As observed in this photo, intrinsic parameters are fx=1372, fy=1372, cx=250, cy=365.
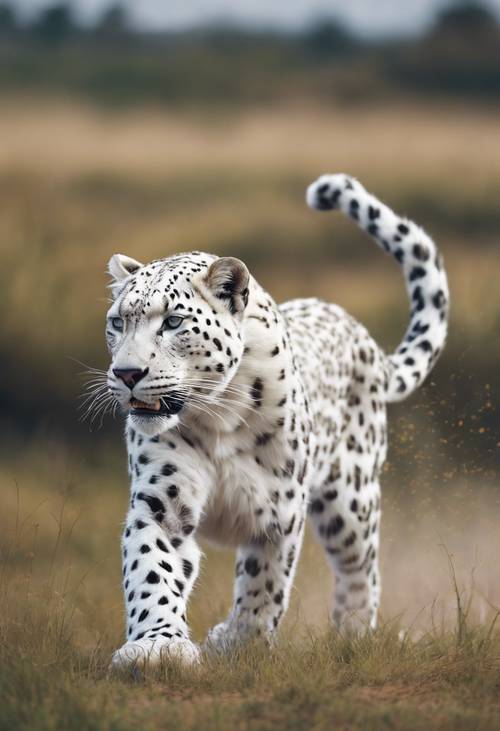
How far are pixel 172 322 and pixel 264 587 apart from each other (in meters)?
1.52

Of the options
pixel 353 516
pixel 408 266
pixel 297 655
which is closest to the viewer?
pixel 297 655

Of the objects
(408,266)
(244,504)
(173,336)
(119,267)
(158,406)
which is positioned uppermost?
(408,266)

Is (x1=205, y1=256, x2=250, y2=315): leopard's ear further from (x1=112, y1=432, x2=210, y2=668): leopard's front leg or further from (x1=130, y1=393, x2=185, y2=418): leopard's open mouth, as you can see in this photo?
(x1=112, y1=432, x2=210, y2=668): leopard's front leg

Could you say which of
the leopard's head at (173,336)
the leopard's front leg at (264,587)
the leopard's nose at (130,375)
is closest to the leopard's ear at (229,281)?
the leopard's head at (173,336)

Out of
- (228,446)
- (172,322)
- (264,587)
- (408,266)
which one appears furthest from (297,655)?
(408,266)

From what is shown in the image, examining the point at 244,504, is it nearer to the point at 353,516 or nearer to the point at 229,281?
the point at 229,281

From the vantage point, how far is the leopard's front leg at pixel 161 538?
600 cm

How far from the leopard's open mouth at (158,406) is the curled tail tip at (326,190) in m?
2.52

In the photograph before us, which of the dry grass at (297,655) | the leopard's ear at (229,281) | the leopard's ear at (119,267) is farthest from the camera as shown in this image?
the leopard's ear at (119,267)

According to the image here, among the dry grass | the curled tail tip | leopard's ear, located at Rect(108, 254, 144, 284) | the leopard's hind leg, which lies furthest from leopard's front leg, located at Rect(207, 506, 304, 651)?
the curled tail tip

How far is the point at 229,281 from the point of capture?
20.9 ft

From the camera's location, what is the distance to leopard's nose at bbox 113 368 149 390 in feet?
19.5

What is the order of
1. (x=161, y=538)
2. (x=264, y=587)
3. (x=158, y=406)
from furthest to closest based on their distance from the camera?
(x=264, y=587), (x=161, y=538), (x=158, y=406)

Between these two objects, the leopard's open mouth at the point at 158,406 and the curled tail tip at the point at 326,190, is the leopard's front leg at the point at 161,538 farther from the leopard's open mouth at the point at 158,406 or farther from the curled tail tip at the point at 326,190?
the curled tail tip at the point at 326,190
